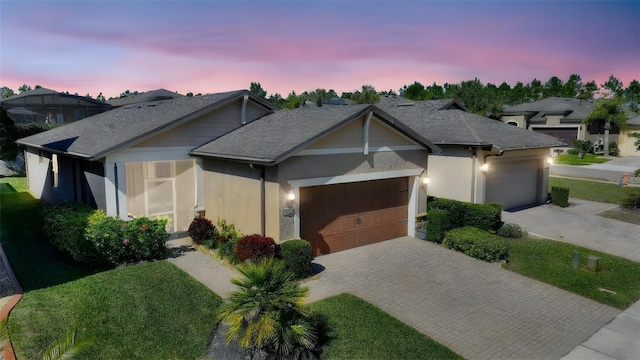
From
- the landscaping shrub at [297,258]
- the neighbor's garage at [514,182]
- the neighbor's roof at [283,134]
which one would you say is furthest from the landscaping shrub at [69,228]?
the neighbor's garage at [514,182]

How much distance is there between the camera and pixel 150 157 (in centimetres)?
1369

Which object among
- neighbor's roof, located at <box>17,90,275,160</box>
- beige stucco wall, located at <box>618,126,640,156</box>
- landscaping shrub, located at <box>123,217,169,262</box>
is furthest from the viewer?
beige stucco wall, located at <box>618,126,640,156</box>

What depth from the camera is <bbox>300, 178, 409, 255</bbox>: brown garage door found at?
13203 millimetres

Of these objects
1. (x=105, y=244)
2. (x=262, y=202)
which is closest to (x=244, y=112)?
(x=262, y=202)

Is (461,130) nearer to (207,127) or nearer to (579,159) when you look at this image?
(207,127)

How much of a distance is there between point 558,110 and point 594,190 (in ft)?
92.9

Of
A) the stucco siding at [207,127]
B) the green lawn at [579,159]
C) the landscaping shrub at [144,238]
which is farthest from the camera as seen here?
the green lawn at [579,159]

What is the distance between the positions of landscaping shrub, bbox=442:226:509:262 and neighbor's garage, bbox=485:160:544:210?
529cm

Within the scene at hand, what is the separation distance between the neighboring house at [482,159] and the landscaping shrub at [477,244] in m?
4.33

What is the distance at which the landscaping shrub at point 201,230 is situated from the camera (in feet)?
45.8

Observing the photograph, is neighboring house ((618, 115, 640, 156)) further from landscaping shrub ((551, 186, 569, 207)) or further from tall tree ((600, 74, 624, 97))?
tall tree ((600, 74, 624, 97))

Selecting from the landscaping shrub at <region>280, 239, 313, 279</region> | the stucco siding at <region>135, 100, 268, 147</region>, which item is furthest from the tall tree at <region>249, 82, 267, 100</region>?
the landscaping shrub at <region>280, 239, 313, 279</region>

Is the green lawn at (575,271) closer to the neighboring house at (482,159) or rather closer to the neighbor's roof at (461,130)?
the neighboring house at (482,159)

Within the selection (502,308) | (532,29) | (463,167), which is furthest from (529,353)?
(532,29)
